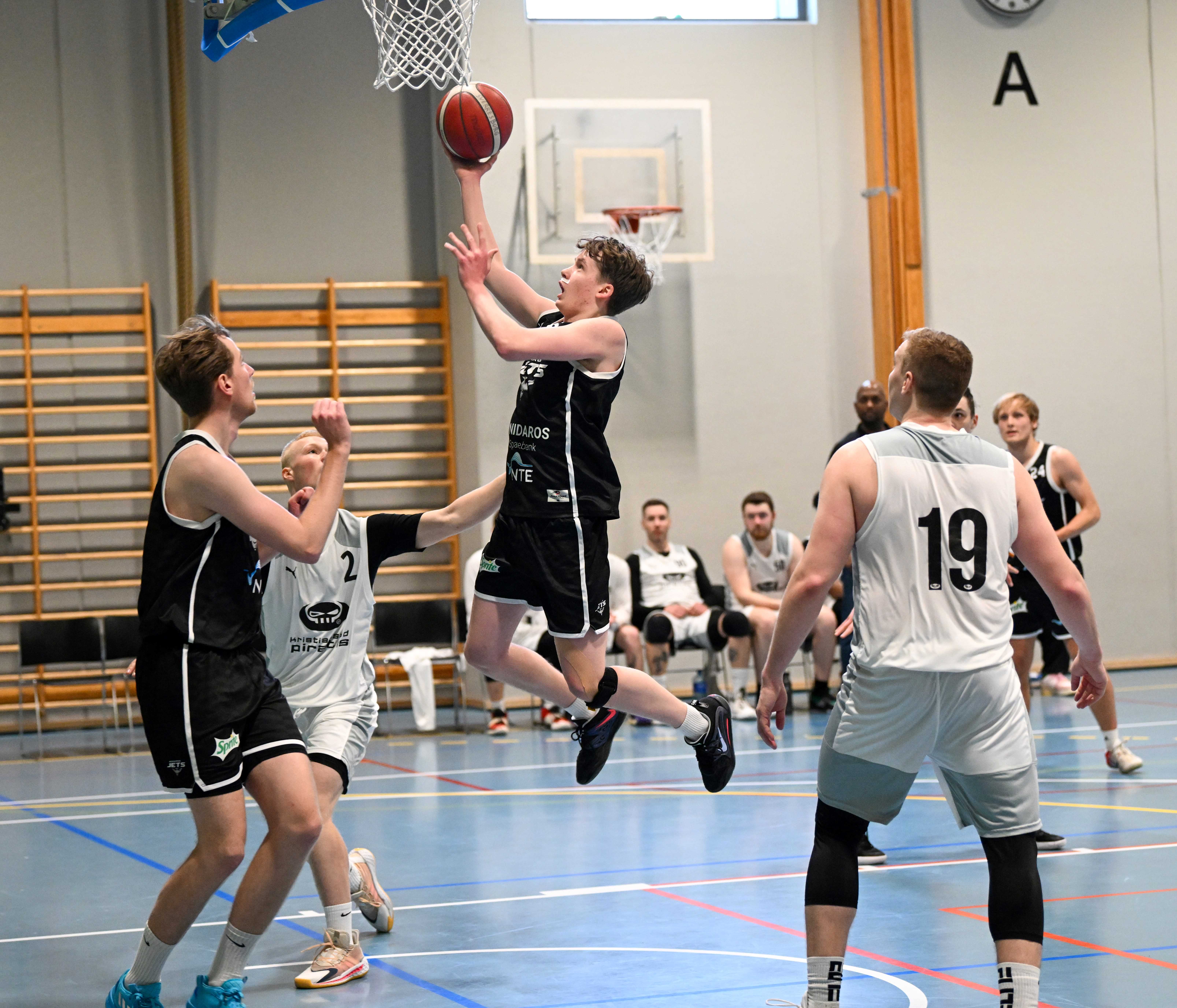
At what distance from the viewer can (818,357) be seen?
1213 centimetres

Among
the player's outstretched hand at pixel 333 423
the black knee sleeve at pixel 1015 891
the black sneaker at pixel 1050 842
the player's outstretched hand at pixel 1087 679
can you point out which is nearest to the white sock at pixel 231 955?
the player's outstretched hand at pixel 333 423

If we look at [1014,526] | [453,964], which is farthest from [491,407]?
[1014,526]

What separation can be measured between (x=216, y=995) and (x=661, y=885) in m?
2.10

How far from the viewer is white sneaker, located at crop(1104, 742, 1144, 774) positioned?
23.9 ft

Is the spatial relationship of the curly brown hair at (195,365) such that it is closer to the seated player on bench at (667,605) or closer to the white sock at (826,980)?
the white sock at (826,980)

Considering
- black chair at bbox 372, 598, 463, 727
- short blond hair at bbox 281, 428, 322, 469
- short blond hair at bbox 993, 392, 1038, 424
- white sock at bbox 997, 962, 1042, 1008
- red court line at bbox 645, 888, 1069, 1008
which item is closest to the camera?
white sock at bbox 997, 962, 1042, 1008

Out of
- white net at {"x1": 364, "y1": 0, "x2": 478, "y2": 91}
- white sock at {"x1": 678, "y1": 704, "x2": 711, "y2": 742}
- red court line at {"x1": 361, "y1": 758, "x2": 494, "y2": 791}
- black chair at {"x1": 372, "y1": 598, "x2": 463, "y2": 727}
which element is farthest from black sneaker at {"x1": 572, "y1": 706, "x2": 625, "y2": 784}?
black chair at {"x1": 372, "y1": 598, "x2": 463, "y2": 727}

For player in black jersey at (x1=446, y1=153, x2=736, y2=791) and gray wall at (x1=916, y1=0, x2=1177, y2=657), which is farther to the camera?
gray wall at (x1=916, y1=0, x2=1177, y2=657)

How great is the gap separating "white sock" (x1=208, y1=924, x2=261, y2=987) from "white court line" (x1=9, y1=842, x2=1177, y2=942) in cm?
143

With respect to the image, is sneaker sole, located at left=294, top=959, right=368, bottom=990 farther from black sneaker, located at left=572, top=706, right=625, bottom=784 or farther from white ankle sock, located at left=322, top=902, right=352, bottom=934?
black sneaker, located at left=572, top=706, right=625, bottom=784

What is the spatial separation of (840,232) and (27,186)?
641 cm

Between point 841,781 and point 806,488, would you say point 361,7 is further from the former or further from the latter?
point 841,781

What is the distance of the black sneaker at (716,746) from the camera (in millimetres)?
4492

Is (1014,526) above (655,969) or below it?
above
